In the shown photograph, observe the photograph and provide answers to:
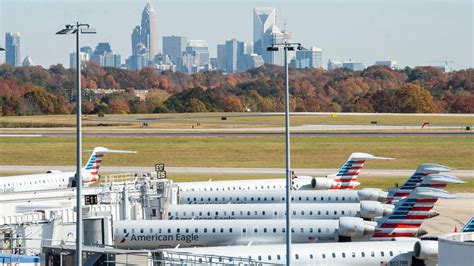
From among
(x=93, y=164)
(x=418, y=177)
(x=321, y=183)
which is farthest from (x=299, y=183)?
(x=93, y=164)

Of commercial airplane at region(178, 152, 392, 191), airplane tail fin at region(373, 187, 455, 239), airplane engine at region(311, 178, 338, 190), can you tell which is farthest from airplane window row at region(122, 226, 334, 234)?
airplane engine at region(311, 178, 338, 190)

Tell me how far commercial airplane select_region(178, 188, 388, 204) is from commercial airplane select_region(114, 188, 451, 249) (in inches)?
579

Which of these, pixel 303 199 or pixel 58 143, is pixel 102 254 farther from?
pixel 58 143

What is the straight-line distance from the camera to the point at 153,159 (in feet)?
479

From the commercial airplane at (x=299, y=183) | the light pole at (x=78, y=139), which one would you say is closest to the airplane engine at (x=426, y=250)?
the light pole at (x=78, y=139)

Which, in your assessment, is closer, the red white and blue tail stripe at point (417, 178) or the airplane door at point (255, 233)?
the airplane door at point (255, 233)

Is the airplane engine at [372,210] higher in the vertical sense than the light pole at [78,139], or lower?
lower

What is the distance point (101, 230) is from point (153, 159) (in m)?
93.4

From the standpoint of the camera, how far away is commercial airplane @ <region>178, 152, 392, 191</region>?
279 ft

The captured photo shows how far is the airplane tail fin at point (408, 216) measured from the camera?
63.5 m

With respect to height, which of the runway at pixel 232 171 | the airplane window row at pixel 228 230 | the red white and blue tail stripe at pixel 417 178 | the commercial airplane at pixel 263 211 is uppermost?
the red white and blue tail stripe at pixel 417 178

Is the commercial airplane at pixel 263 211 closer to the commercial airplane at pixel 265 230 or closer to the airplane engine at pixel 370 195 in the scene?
the commercial airplane at pixel 265 230

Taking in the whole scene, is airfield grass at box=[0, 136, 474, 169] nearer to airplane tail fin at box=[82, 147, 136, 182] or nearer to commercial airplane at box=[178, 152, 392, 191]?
airplane tail fin at box=[82, 147, 136, 182]

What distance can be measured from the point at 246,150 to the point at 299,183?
2600 inches
